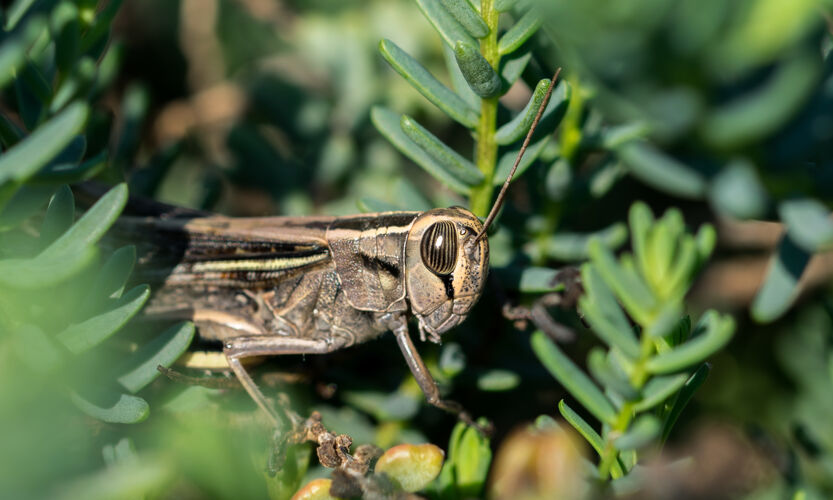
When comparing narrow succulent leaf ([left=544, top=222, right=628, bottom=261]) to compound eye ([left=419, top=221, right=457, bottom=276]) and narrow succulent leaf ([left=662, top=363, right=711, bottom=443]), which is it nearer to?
compound eye ([left=419, top=221, right=457, bottom=276])

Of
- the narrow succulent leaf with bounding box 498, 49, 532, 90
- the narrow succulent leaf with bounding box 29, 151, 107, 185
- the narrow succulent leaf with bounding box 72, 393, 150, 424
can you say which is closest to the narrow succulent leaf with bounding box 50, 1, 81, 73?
the narrow succulent leaf with bounding box 29, 151, 107, 185

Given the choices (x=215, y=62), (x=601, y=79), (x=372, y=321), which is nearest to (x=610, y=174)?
(x=601, y=79)

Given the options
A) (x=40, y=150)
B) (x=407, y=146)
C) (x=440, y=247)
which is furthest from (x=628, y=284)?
(x=440, y=247)

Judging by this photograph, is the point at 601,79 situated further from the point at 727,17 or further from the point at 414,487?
the point at 414,487

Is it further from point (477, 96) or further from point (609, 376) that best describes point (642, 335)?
point (477, 96)

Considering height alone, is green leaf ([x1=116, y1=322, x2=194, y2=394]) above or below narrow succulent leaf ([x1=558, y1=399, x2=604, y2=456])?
above

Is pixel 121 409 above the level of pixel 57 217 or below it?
below

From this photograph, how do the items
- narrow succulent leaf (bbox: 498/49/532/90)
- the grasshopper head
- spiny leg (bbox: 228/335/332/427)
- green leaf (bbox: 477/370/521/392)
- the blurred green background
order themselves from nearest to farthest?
the blurred green background, narrow succulent leaf (bbox: 498/49/532/90), green leaf (bbox: 477/370/521/392), the grasshopper head, spiny leg (bbox: 228/335/332/427)
